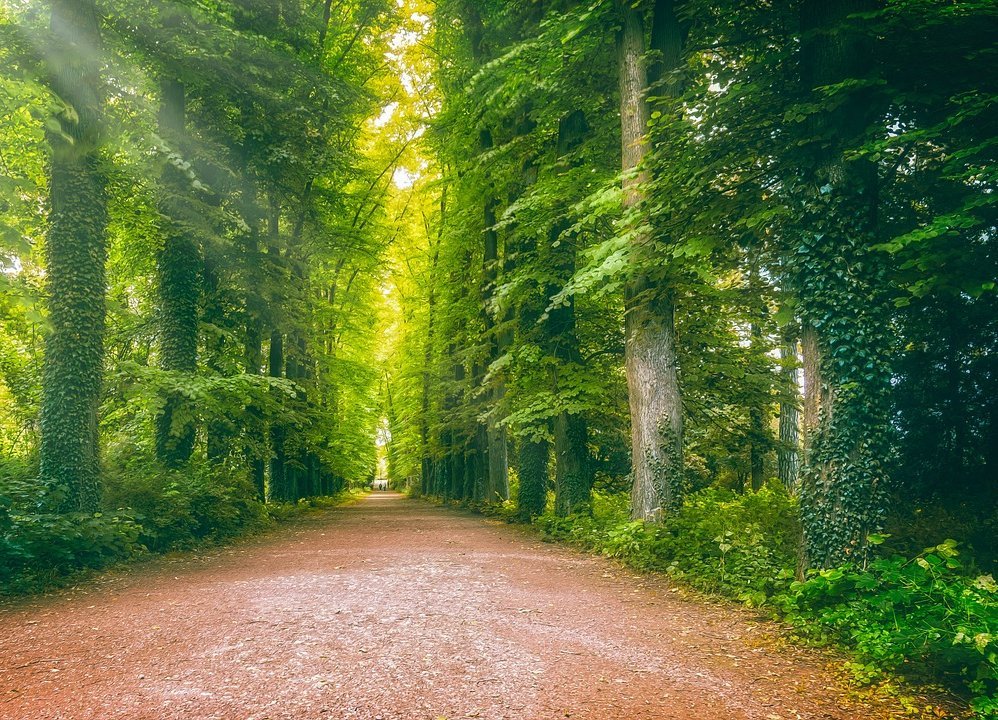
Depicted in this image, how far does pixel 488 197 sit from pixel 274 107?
18.9 feet

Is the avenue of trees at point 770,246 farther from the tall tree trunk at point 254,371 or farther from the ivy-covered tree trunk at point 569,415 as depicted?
the tall tree trunk at point 254,371

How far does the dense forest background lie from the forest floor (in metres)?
0.83

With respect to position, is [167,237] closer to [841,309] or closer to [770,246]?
[770,246]

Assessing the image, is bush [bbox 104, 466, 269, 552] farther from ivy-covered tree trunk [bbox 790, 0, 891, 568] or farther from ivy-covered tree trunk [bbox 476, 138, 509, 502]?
ivy-covered tree trunk [bbox 790, 0, 891, 568]

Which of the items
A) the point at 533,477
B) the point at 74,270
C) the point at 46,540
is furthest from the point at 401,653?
the point at 533,477

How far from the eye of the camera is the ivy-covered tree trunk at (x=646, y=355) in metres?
8.64

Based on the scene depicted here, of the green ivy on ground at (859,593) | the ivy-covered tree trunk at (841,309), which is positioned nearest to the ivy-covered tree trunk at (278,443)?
the green ivy on ground at (859,593)

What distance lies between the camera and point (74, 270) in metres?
8.74

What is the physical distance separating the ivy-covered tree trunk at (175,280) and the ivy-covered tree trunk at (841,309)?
34.9ft

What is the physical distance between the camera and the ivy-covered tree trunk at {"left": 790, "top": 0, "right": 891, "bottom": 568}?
5266mm

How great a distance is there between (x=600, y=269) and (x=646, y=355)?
6.59 feet

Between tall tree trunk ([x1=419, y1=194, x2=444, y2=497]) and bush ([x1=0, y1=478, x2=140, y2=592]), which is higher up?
tall tree trunk ([x1=419, y1=194, x2=444, y2=497])

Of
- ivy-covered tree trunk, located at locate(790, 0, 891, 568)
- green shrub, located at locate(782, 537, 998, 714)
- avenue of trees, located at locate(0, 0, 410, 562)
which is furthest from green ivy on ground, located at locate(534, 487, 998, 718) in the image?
avenue of trees, located at locate(0, 0, 410, 562)

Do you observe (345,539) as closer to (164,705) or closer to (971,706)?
(164,705)
